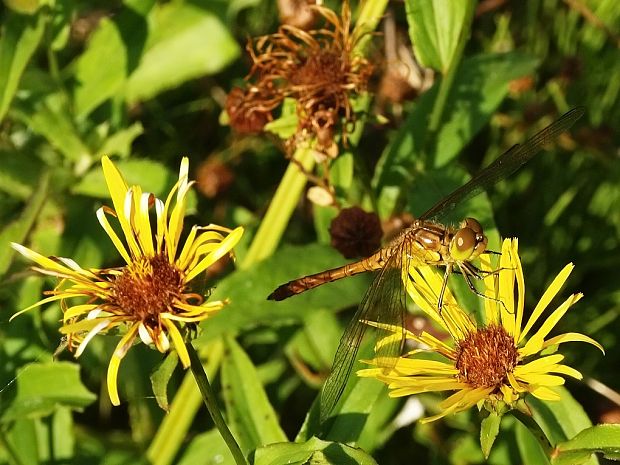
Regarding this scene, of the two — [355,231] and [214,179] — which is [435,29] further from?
[214,179]

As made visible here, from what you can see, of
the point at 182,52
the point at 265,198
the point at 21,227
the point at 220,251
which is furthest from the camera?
the point at 265,198

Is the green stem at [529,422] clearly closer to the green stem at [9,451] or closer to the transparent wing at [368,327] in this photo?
the transparent wing at [368,327]

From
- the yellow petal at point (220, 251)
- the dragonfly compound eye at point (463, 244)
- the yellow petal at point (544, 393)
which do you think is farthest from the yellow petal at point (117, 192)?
the yellow petal at point (544, 393)

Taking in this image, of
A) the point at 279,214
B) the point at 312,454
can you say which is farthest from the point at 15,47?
the point at 312,454

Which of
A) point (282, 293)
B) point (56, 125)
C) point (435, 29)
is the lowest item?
point (282, 293)

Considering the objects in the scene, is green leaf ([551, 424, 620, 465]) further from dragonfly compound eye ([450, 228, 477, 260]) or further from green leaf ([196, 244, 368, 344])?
green leaf ([196, 244, 368, 344])

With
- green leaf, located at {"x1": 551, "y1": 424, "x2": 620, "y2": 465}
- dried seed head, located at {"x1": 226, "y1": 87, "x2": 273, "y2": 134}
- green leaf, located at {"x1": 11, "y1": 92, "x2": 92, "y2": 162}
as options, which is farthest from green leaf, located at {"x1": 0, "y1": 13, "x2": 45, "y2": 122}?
green leaf, located at {"x1": 551, "y1": 424, "x2": 620, "y2": 465}

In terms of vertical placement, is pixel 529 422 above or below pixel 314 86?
below
